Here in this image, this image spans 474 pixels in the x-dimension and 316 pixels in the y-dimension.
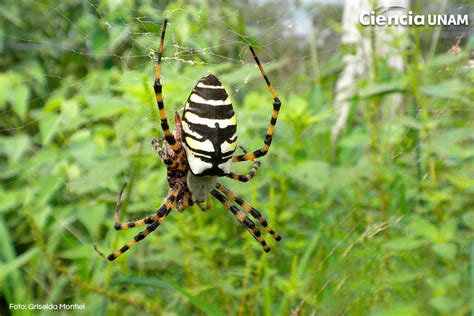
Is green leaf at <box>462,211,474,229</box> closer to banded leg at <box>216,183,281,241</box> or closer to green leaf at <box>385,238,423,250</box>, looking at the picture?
green leaf at <box>385,238,423,250</box>

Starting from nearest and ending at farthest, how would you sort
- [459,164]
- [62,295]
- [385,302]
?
[385,302], [459,164], [62,295]

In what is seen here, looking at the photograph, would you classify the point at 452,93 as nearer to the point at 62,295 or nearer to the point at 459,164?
the point at 459,164

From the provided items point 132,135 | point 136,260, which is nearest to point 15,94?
point 132,135

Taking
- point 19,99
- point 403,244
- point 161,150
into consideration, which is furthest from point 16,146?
point 403,244

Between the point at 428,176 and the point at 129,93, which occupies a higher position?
the point at 129,93

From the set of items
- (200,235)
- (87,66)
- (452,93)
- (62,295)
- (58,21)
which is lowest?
(62,295)

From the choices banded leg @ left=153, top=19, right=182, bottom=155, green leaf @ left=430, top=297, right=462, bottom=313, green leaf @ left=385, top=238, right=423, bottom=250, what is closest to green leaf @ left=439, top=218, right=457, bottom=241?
green leaf @ left=385, top=238, right=423, bottom=250

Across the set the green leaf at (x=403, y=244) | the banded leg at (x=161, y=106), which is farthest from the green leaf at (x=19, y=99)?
the green leaf at (x=403, y=244)
